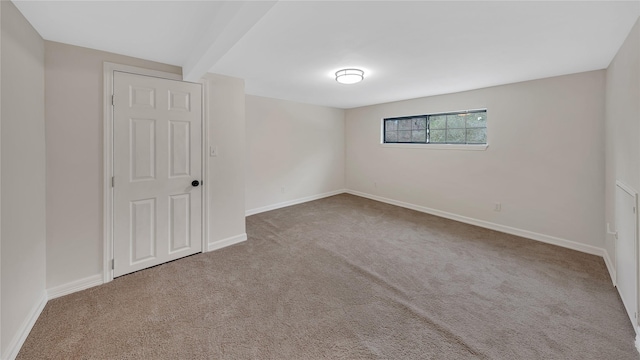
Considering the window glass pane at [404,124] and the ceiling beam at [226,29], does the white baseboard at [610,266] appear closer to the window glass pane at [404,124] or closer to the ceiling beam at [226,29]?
the window glass pane at [404,124]

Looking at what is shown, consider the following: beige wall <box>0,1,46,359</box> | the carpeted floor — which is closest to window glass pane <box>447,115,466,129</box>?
the carpeted floor

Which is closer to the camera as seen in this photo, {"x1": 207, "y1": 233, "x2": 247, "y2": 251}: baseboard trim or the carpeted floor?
the carpeted floor

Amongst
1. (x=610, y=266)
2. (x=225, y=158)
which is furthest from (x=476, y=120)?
(x=225, y=158)

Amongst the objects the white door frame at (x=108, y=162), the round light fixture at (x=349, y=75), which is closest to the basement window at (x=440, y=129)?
the round light fixture at (x=349, y=75)

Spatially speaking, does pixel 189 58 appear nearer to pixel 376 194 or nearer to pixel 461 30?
pixel 461 30

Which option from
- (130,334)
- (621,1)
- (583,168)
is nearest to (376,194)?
(583,168)

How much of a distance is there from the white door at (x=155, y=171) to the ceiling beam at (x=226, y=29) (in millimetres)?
548

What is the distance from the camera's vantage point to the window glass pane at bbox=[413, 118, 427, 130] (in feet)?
15.6

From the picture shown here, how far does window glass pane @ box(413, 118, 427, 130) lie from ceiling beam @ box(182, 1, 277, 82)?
3.94 metres

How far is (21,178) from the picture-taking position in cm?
166

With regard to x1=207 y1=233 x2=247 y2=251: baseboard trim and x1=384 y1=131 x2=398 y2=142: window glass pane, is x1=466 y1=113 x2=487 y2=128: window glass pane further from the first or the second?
x1=207 y1=233 x2=247 y2=251: baseboard trim

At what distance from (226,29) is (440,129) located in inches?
159

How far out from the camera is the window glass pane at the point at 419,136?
4758 millimetres

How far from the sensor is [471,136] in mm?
4098
